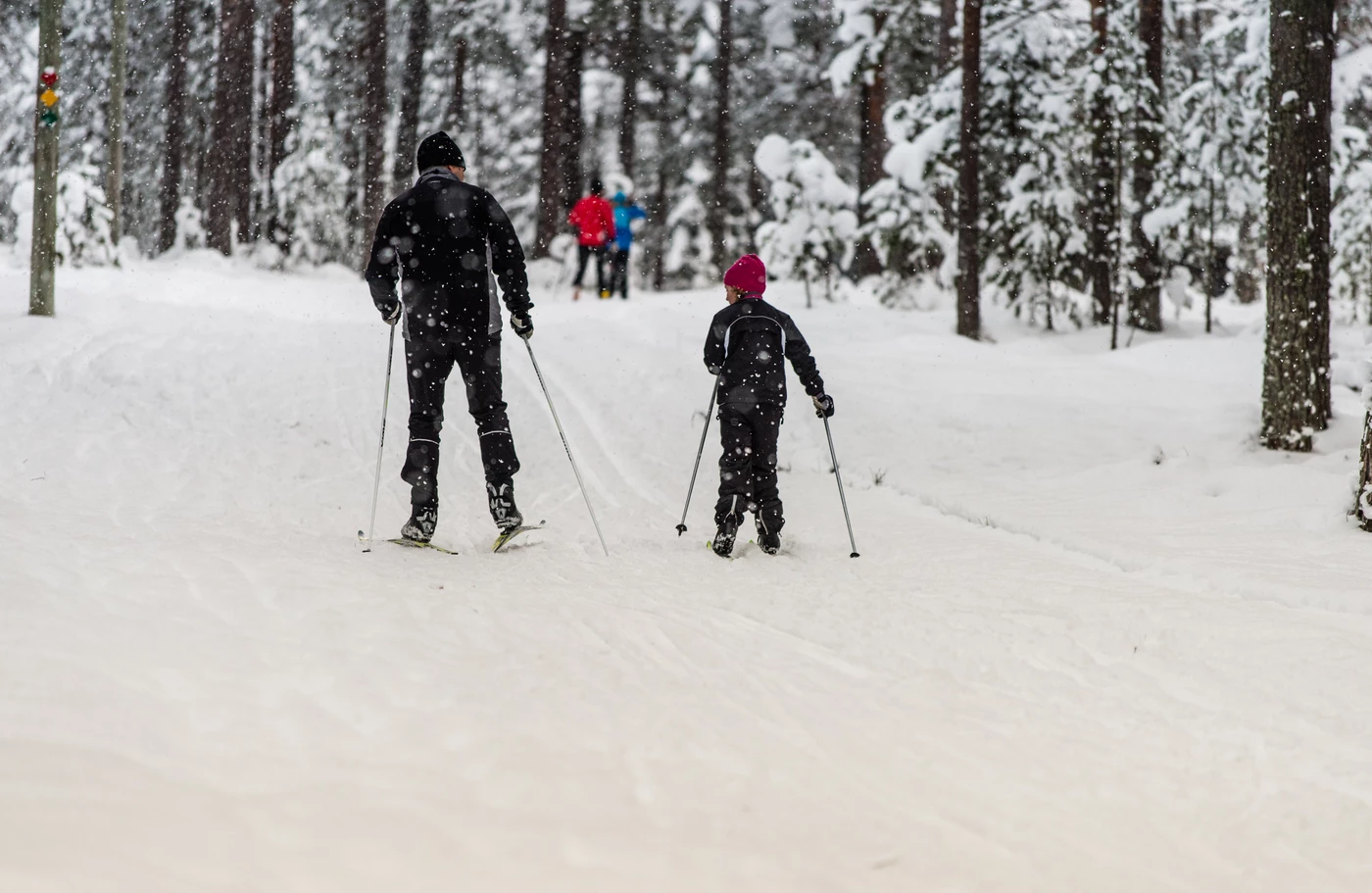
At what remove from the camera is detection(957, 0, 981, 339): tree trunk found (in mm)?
16031

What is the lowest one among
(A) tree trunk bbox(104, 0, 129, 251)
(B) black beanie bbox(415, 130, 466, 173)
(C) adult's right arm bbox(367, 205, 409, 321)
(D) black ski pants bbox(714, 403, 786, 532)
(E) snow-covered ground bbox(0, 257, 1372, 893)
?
(E) snow-covered ground bbox(0, 257, 1372, 893)

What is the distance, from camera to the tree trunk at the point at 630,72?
2822 cm

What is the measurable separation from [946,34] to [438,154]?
54.8ft

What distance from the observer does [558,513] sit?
24.9ft

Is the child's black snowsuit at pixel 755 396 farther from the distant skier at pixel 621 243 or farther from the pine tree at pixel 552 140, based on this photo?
the pine tree at pixel 552 140

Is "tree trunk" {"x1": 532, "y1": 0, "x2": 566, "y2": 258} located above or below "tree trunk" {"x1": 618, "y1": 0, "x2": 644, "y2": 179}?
below

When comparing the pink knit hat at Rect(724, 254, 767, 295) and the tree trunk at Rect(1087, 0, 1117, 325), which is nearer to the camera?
the pink knit hat at Rect(724, 254, 767, 295)

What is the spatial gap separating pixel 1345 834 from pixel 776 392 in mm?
4198

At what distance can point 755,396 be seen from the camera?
21.8ft

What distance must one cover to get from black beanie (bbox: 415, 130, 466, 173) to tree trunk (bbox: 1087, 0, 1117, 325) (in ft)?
44.7

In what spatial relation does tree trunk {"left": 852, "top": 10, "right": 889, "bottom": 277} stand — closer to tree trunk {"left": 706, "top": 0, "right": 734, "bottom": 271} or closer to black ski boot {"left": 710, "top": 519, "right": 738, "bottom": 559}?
tree trunk {"left": 706, "top": 0, "right": 734, "bottom": 271}

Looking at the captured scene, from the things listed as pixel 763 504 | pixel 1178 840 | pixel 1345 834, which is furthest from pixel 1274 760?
pixel 763 504

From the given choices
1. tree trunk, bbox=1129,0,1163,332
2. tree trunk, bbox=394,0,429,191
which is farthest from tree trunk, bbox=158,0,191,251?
tree trunk, bbox=1129,0,1163,332

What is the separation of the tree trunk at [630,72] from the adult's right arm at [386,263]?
2289 centimetres
